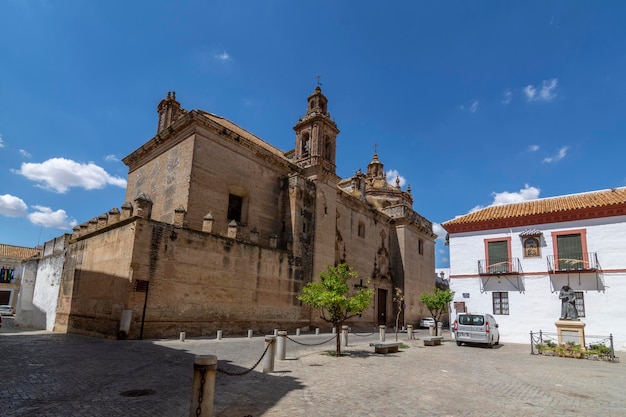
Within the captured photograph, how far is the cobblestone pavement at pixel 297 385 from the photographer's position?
5.61 meters

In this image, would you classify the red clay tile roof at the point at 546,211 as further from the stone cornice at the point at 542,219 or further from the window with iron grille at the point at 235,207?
the window with iron grille at the point at 235,207

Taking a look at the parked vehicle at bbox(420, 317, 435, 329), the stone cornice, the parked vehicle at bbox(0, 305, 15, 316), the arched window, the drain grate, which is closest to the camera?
the drain grate

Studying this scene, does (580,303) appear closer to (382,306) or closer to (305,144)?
(382,306)

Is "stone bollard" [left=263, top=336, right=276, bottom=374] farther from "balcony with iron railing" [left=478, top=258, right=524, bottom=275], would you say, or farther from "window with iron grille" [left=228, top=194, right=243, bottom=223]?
"balcony with iron railing" [left=478, top=258, right=524, bottom=275]

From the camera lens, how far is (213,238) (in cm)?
1611

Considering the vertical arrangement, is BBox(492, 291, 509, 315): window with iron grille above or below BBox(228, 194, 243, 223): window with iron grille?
below

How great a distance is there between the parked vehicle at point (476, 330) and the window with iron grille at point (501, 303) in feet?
5.61

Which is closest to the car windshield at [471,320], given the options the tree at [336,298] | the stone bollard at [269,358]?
the tree at [336,298]

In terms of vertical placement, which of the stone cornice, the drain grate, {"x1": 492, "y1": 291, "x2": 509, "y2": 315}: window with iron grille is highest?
the stone cornice

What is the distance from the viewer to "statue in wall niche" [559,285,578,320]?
15.9m

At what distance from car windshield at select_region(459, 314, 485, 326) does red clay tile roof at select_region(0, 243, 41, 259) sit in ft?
134

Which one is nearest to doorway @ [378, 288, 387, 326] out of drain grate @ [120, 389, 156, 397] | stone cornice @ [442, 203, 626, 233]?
stone cornice @ [442, 203, 626, 233]

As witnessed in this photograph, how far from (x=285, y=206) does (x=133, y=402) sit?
16918 millimetres

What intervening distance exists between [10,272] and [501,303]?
143 feet
